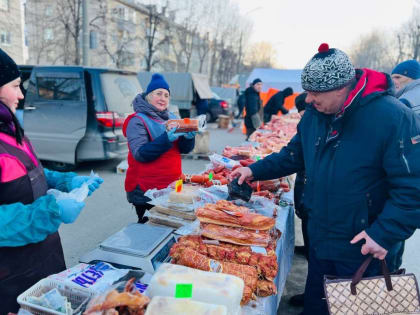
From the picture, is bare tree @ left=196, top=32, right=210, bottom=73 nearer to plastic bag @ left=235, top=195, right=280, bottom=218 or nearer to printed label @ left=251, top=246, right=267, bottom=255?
plastic bag @ left=235, top=195, right=280, bottom=218

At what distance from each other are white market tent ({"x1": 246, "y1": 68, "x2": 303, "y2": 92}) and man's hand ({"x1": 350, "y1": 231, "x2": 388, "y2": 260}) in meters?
15.8

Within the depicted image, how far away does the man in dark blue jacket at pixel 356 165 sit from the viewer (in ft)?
5.65

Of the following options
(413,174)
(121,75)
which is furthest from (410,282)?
(121,75)

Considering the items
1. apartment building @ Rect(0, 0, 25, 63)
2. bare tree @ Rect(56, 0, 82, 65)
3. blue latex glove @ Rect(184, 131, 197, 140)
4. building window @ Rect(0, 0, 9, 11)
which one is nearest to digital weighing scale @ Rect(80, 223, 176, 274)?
blue latex glove @ Rect(184, 131, 197, 140)

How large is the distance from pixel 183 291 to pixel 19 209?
841 millimetres

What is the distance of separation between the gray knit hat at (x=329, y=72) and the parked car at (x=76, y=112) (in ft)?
17.7

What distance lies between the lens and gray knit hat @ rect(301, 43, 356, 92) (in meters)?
1.81

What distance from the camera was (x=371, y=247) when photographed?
176 cm

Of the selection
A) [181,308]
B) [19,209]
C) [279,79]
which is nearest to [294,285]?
[181,308]

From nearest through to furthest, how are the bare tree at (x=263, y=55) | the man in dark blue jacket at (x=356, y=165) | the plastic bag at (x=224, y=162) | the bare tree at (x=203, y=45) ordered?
1. the man in dark blue jacket at (x=356, y=165)
2. the plastic bag at (x=224, y=162)
3. the bare tree at (x=203, y=45)
4. the bare tree at (x=263, y=55)

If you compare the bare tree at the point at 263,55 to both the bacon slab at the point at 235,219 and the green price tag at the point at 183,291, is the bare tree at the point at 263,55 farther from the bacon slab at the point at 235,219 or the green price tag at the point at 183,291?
the green price tag at the point at 183,291

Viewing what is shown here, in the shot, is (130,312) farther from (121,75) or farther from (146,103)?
(121,75)

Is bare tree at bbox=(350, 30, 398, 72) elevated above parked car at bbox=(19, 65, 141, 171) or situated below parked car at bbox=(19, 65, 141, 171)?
above

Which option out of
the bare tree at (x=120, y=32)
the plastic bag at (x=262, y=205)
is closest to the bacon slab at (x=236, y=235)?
the plastic bag at (x=262, y=205)
